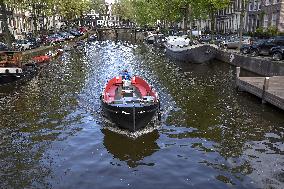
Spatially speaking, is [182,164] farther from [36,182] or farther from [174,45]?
[174,45]

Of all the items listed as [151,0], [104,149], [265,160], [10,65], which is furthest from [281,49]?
[151,0]

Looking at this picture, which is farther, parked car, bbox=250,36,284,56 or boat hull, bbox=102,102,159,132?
parked car, bbox=250,36,284,56

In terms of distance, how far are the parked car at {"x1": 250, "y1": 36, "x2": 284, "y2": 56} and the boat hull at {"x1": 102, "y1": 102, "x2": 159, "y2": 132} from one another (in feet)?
78.1

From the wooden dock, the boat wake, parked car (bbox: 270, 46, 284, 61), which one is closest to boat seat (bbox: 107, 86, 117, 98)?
the boat wake

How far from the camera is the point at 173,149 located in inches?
721

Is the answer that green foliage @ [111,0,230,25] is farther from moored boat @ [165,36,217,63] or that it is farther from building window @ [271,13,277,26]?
moored boat @ [165,36,217,63]

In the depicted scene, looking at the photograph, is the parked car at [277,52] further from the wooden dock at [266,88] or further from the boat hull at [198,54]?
the boat hull at [198,54]

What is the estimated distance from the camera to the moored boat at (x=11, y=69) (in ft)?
109

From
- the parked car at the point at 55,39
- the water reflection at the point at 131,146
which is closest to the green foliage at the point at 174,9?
the parked car at the point at 55,39

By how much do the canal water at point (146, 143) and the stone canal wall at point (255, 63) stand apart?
4484 millimetres

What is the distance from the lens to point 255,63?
122 feet

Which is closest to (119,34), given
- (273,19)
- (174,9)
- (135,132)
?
(174,9)

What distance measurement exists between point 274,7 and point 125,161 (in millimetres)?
48713

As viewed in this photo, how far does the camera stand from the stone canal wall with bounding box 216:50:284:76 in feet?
106
